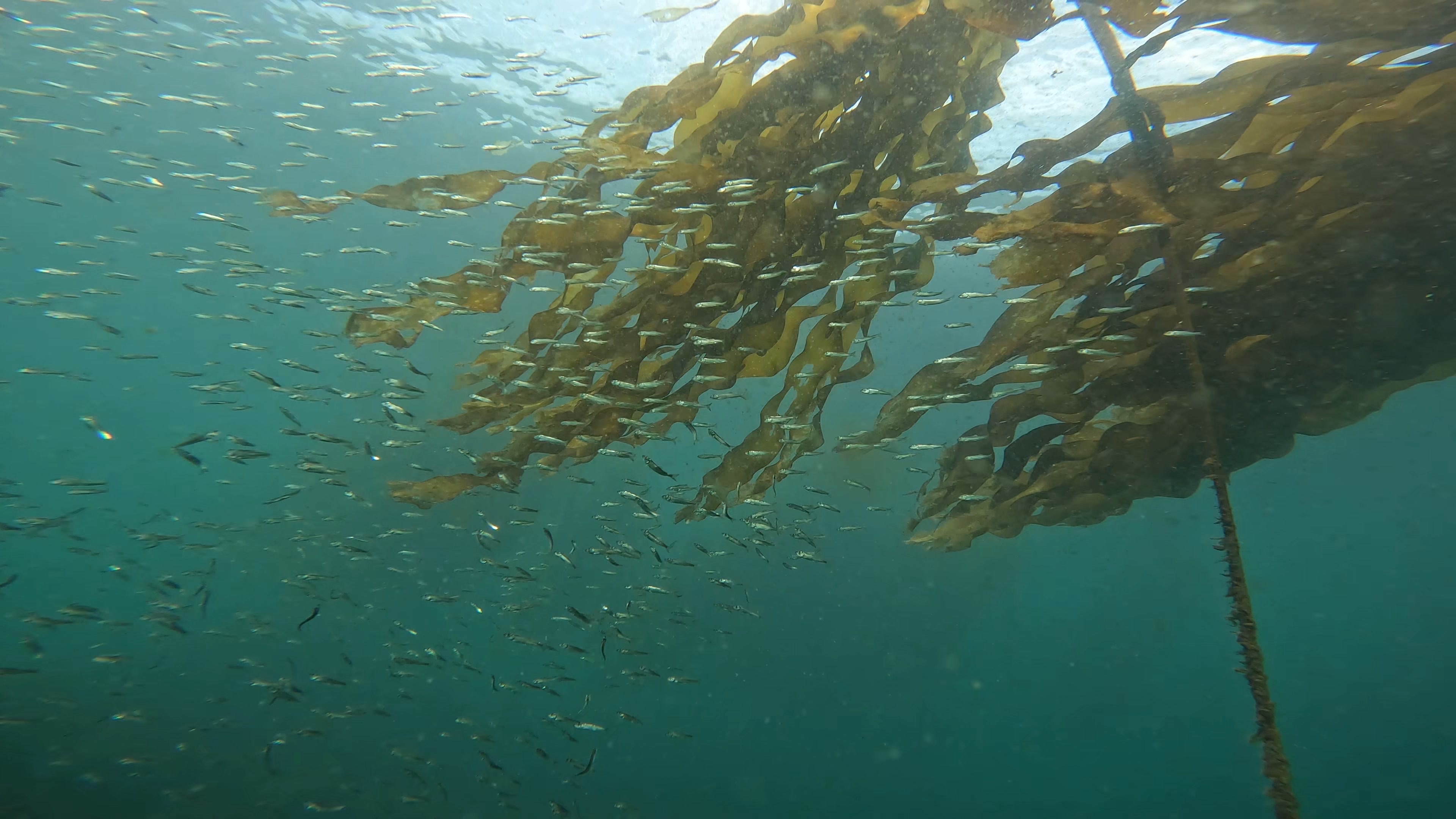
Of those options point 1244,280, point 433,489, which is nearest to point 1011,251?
point 1244,280

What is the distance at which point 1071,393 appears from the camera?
9.04ft

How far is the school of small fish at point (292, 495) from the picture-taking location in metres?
6.56

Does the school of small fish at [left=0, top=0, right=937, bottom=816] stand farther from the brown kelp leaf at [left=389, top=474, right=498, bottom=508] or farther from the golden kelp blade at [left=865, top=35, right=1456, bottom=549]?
the golden kelp blade at [left=865, top=35, right=1456, bottom=549]

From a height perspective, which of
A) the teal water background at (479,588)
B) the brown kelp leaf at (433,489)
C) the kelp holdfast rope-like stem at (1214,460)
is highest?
the kelp holdfast rope-like stem at (1214,460)

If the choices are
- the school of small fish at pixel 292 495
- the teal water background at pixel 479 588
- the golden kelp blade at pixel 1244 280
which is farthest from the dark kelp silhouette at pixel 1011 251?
the teal water background at pixel 479 588

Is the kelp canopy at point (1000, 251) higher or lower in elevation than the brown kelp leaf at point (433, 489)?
higher

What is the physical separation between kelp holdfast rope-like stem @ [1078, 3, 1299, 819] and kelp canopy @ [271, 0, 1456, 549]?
1.0 inches

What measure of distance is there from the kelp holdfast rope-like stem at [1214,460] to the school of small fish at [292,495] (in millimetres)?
1369

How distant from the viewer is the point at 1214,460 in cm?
218

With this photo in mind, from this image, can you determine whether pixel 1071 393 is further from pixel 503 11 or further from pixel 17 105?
pixel 17 105

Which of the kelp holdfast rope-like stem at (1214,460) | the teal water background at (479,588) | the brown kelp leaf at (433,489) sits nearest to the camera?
the kelp holdfast rope-like stem at (1214,460)

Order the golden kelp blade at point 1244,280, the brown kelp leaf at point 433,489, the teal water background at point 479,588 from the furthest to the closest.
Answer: the teal water background at point 479,588, the brown kelp leaf at point 433,489, the golden kelp blade at point 1244,280

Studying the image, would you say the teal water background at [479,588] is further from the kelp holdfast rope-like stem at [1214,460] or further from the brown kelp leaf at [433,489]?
the kelp holdfast rope-like stem at [1214,460]

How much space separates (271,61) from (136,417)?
4759 centimetres
